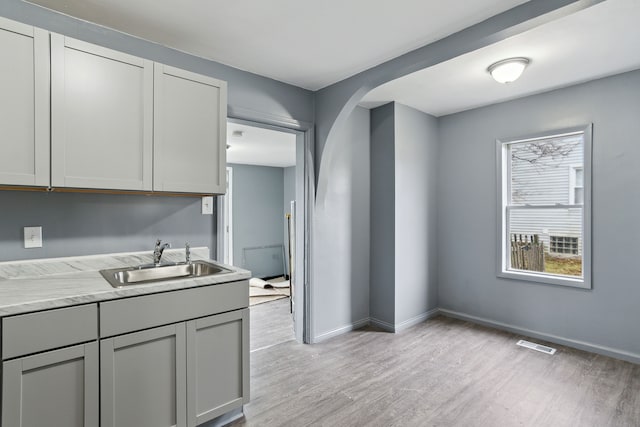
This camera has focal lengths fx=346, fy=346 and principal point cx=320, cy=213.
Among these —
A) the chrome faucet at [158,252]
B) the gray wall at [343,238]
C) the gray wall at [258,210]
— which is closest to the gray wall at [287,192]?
the gray wall at [258,210]

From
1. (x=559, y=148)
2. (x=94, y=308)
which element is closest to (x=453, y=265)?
(x=559, y=148)

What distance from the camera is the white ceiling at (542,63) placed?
2.13m

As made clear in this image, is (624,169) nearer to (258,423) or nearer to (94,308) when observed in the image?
(258,423)

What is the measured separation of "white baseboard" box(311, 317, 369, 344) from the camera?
10.9 feet

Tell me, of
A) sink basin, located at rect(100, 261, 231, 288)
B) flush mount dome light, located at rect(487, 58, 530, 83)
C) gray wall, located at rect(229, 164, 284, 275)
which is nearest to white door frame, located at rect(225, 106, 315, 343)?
sink basin, located at rect(100, 261, 231, 288)

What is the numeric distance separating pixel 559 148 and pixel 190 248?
349cm

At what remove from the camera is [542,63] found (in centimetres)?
272

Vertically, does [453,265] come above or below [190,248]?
below

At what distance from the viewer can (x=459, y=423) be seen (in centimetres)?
208

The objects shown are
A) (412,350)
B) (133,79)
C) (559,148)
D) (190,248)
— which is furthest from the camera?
(559,148)

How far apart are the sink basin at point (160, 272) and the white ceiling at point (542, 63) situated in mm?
2200

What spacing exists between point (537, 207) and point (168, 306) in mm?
3479

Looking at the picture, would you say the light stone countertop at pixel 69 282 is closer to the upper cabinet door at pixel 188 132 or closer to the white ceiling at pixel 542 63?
the upper cabinet door at pixel 188 132

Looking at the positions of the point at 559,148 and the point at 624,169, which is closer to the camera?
the point at 624,169
